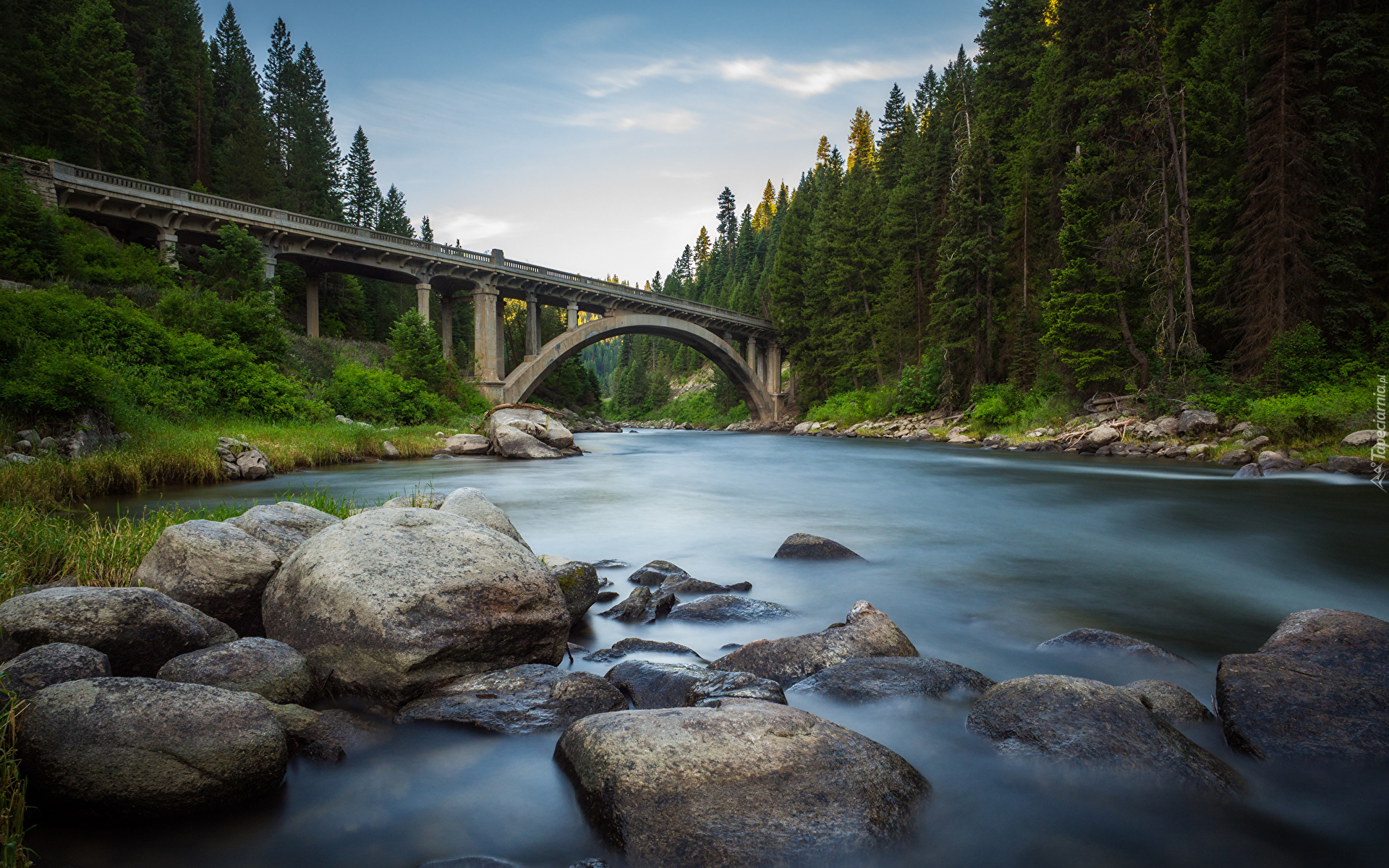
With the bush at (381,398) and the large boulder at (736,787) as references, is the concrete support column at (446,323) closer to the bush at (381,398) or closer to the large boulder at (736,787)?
the bush at (381,398)

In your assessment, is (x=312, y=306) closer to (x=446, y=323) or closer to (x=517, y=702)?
(x=446, y=323)

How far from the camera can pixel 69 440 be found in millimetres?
9945

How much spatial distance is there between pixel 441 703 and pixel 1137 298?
86.2 feet

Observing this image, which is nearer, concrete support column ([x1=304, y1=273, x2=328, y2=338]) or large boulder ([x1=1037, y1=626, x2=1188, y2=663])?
large boulder ([x1=1037, y1=626, x2=1188, y2=663])

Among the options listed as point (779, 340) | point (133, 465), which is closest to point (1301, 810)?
point (133, 465)

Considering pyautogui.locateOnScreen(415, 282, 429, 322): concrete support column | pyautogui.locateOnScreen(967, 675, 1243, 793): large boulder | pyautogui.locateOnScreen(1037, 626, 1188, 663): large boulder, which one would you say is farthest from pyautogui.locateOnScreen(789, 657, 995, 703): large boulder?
pyautogui.locateOnScreen(415, 282, 429, 322): concrete support column

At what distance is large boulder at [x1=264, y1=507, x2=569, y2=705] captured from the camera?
11.6 feet

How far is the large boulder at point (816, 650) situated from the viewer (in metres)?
4.10

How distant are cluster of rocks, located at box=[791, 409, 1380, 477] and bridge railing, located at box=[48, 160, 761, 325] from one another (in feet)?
74.9

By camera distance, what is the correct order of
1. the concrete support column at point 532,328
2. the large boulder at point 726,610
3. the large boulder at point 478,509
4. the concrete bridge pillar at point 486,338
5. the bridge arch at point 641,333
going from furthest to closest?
the concrete support column at point 532,328 → the bridge arch at point 641,333 → the concrete bridge pillar at point 486,338 → the large boulder at point 478,509 → the large boulder at point 726,610

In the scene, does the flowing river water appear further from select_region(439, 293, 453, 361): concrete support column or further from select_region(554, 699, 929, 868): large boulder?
select_region(439, 293, 453, 361): concrete support column

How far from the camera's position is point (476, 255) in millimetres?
32969

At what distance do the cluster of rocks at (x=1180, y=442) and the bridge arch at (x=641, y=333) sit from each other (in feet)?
69.0

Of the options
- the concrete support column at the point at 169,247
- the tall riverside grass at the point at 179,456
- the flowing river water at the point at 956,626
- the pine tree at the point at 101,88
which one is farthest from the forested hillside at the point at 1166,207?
the pine tree at the point at 101,88
